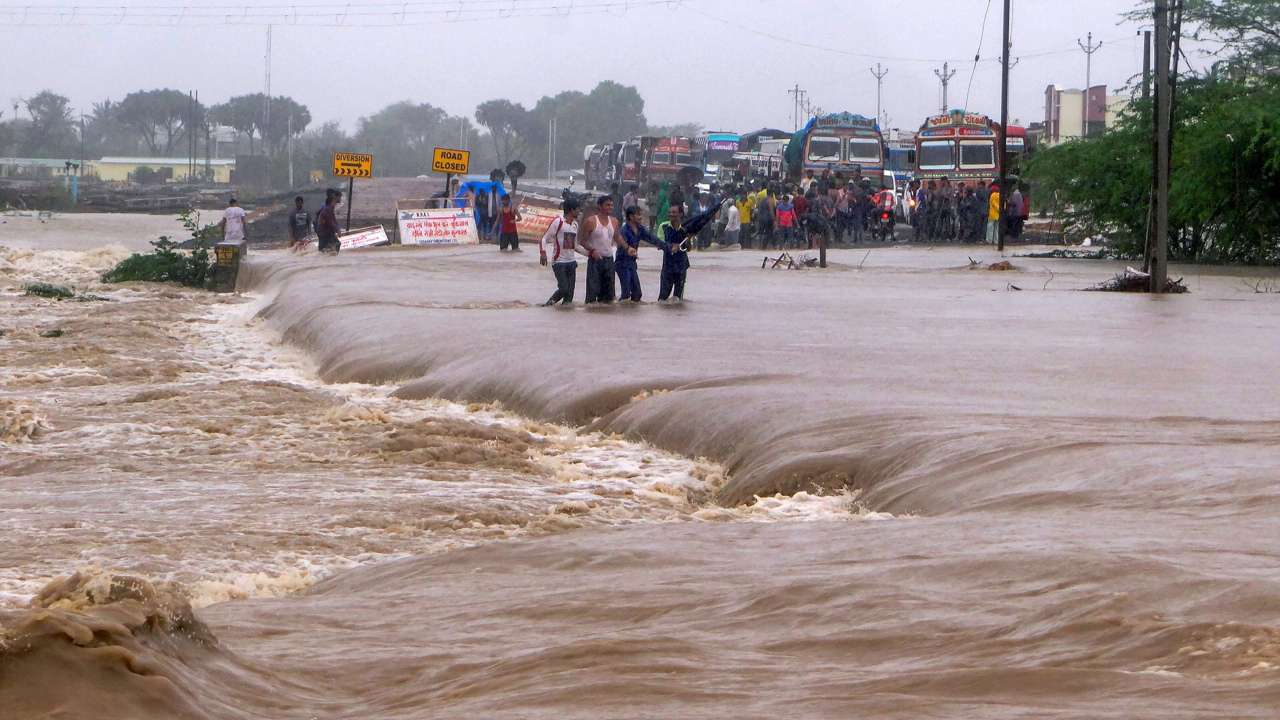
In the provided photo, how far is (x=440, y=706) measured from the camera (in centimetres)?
472

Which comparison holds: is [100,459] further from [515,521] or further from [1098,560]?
[1098,560]

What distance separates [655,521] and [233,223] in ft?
74.0

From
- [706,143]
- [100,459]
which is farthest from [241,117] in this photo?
[100,459]

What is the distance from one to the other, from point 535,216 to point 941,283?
1456 cm

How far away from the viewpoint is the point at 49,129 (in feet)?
481

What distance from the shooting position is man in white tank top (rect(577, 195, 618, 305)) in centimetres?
1909

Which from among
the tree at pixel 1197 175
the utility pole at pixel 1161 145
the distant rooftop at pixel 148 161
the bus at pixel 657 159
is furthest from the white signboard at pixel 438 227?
the distant rooftop at pixel 148 161

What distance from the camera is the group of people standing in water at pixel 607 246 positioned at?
1922 cm

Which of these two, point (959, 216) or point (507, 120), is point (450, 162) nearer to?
point (959, 216)

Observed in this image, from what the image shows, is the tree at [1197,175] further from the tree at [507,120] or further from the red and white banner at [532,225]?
the tree at [507,120]

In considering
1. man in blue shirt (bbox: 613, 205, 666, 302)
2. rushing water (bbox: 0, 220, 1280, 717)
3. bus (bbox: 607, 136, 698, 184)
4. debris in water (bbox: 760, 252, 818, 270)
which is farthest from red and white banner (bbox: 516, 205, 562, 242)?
rushing water (bbox: 0, 220, 1280, 717)

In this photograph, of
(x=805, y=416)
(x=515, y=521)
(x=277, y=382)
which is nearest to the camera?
(x=515, y=521)

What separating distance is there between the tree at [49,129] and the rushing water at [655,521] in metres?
128

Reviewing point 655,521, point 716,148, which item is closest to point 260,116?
point 716,148
